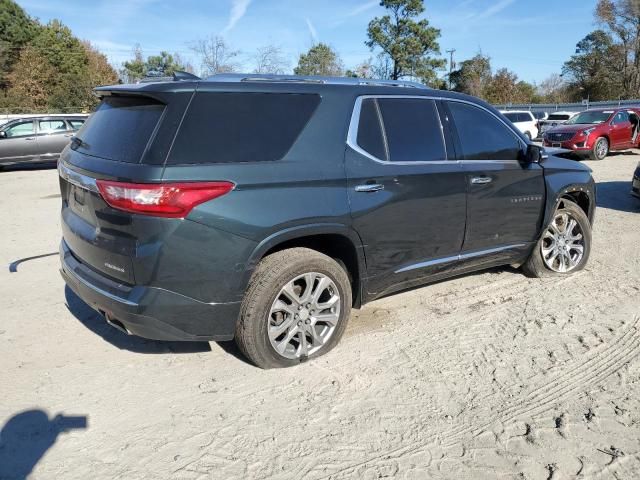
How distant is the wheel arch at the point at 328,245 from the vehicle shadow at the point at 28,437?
126 centimetres

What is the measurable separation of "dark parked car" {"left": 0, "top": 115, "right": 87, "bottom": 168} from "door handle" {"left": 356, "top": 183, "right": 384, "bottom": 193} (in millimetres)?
14543

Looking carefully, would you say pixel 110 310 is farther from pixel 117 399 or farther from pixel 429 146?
pixel 429 146

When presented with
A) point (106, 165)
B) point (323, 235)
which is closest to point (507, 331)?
point (323, 235)

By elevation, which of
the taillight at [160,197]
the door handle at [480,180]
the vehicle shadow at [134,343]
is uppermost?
the taillight at [160,197]

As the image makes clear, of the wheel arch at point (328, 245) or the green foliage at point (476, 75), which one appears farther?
the green foliage at point (476, 75)

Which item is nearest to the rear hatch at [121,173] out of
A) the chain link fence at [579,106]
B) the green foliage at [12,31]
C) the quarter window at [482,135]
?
the quarter window at [482,135]

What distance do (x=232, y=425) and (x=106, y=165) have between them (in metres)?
1.66

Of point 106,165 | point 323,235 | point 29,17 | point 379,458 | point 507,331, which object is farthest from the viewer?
point 29,17

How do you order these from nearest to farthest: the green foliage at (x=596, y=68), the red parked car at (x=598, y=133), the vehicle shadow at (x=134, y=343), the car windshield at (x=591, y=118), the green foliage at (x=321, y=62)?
the vehicle shadow at (x=134, y=343)
the red parked car at (x=598, y=133)
the car windshield at (x=591, y=118)
the green foliage at (x=321, y=62)
the green foliage at (x=596, y=68)

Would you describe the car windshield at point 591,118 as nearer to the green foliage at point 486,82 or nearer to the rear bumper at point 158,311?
the rear bumper at point 158,311

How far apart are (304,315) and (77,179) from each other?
1.69 metres

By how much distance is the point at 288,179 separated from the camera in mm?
3150

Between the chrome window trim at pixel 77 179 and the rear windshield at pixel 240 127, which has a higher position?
the rear windshield at pixel 240 127

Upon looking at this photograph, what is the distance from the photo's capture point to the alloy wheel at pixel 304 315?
332 cm
